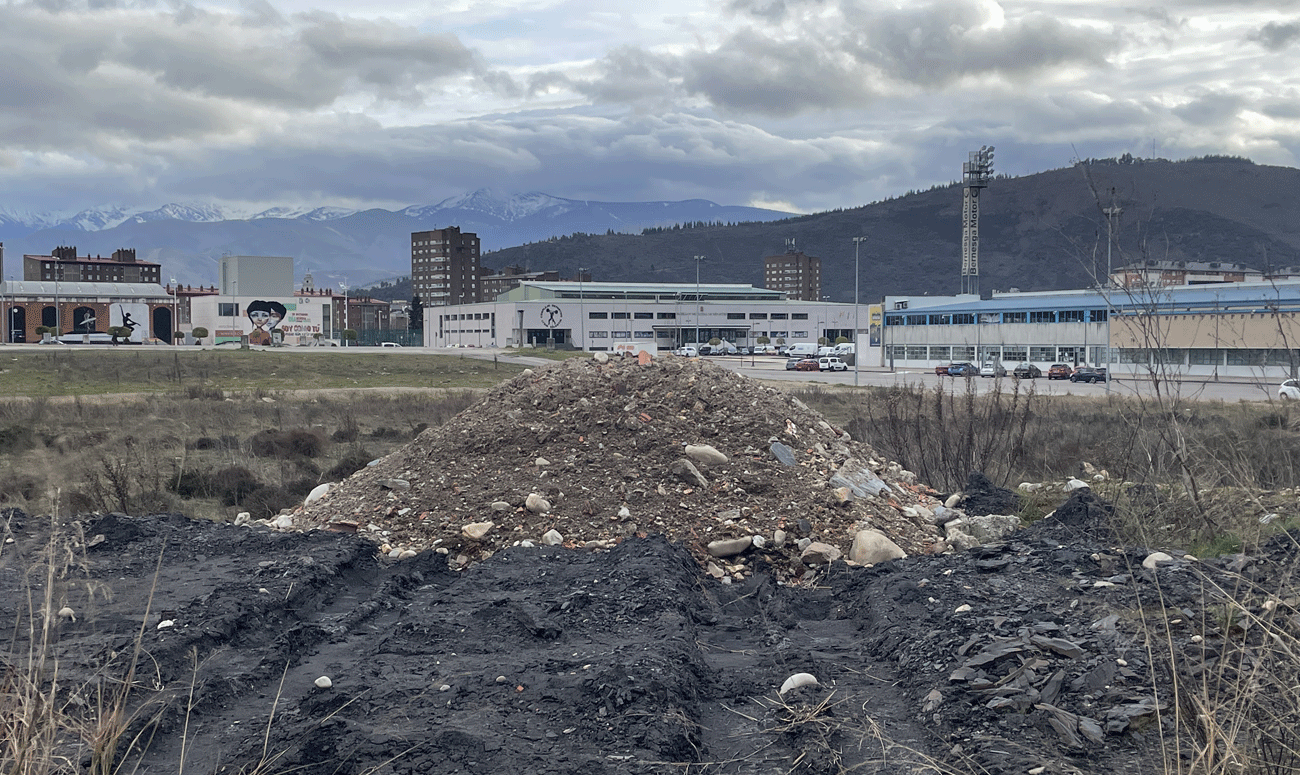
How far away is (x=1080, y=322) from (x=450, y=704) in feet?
220

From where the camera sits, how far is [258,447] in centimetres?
2081

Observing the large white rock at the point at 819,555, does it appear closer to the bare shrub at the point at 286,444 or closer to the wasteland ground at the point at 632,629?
the wasteland ground at the point at 632,629

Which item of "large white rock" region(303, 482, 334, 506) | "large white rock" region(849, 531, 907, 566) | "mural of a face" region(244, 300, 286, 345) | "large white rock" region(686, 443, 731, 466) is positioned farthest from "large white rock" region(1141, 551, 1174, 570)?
"mural of a face" region(244, 300, 286, 345)

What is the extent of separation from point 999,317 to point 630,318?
4835 cm

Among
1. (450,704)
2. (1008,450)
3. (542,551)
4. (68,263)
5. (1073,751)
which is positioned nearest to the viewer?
(1073,751)

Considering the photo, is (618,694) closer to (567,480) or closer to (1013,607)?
(1013,607)

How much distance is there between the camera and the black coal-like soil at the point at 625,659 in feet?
16.4

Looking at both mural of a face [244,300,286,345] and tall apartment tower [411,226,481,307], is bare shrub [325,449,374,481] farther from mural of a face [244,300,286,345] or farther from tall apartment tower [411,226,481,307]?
tall apartment tower [411,226,481,307]

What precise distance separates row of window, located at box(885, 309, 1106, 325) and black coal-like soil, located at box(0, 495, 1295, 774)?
61.8 metres

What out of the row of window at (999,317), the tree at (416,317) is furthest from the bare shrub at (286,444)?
the tree at (416,317)

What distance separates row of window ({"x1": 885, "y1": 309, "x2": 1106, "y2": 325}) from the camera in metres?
65.6

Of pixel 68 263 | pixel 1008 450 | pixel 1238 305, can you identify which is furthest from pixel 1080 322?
pixel 68 263

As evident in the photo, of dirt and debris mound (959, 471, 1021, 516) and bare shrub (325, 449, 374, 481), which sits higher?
dirt and debris mound (959, 471, 1021, 516)

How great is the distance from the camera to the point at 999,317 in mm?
72500
